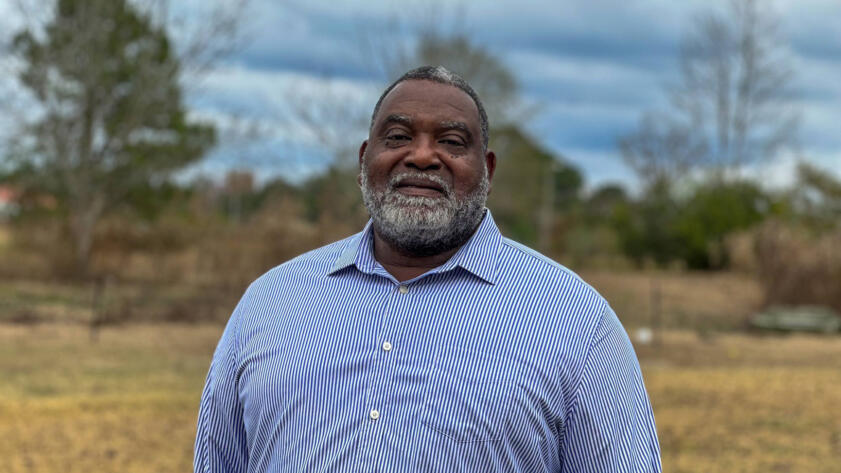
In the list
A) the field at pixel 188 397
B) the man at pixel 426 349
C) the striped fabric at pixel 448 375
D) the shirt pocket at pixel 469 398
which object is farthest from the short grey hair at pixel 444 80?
the field at pixel 188 397

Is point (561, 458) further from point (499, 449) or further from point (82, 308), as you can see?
point (82, 308)

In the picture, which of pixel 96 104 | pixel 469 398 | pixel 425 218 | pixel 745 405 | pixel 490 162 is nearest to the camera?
pixel 469 398

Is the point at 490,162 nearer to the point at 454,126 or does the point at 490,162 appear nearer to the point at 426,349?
the point at 454,126

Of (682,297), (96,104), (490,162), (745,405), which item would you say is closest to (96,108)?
(96,104)

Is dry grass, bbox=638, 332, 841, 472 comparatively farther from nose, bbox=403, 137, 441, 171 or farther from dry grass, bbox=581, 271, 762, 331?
nose, bbox=403, 137, 441, 171

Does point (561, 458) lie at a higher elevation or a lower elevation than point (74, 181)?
higher

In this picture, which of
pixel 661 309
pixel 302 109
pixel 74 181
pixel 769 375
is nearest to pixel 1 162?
pixel 74 181

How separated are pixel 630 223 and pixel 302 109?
1448 cm

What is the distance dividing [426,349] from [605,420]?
428 millimetres

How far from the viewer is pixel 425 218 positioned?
2.51 meters

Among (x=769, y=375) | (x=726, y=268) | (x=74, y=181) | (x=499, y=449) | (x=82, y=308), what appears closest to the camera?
(x=499, y=449)

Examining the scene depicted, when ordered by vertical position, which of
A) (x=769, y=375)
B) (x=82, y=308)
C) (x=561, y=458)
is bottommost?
(x=82, y=308)

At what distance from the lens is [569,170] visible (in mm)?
55188

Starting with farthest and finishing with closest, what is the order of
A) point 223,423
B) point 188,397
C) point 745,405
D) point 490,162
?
1. point 745,405
2. point 188,397
3. point 490,162
4. point 223,423
